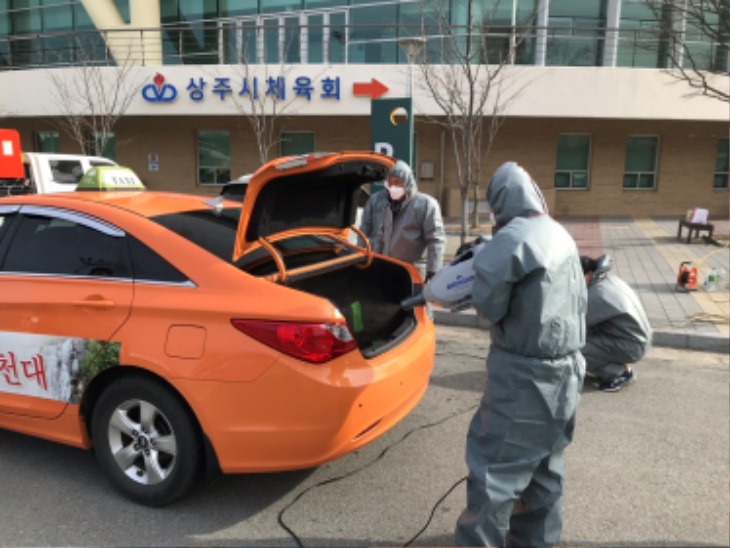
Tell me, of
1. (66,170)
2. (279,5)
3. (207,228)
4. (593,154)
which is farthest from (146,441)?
(279,5)

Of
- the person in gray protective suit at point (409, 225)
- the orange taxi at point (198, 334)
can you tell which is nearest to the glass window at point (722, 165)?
the person in gray protective suit at point (409, 225)

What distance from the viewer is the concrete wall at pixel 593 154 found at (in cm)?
1767

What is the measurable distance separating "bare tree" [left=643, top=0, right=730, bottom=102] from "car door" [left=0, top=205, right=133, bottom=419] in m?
12.0

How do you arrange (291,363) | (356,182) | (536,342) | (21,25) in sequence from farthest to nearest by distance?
(21,25)
(356,182)
(291,363)
(536,342)

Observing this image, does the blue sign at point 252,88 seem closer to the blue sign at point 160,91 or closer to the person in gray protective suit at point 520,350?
the blue sign at point 160,91

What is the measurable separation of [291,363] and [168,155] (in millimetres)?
17768

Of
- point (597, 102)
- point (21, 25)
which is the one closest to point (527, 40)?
point (597, 102)

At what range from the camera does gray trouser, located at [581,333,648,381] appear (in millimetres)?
4797

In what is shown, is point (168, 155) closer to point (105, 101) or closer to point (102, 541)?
point (105, 101)

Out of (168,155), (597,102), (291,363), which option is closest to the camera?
(291,363)

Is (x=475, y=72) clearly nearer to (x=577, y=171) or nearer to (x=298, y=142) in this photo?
(x=577, y=171)

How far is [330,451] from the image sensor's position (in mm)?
2793

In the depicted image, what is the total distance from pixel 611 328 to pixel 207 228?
132 inches

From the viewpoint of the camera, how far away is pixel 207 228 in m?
3.25
